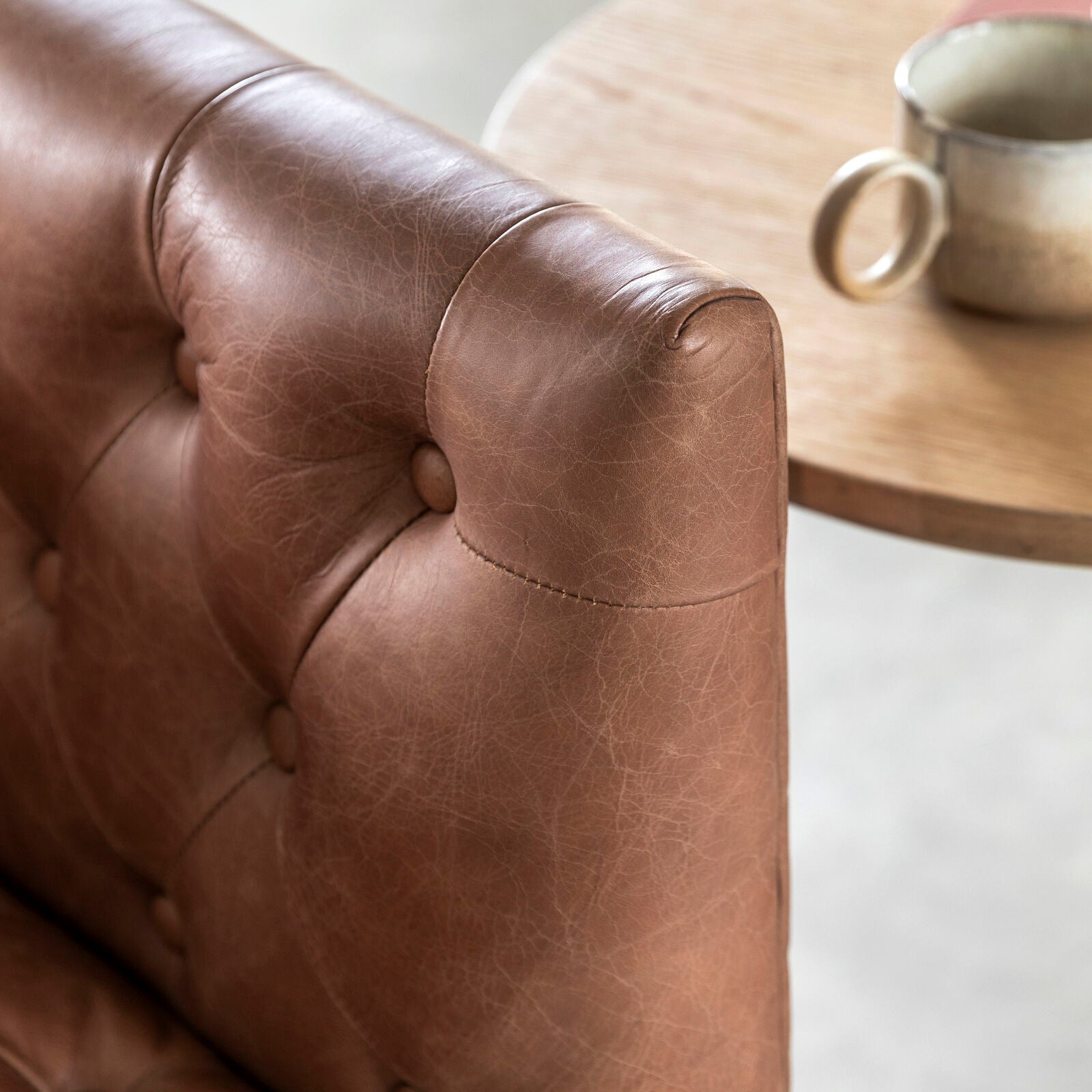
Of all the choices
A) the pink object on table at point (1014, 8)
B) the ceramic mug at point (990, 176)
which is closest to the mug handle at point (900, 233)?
the ceramic mug at point (990, 176)

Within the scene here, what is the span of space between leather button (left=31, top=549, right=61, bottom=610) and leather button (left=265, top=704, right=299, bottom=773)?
0.14 metres

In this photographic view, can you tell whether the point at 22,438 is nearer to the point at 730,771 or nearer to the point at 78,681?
the point at 78,681

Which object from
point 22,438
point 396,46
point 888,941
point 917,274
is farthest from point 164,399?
point 396,46

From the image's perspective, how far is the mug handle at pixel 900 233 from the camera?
60 cm

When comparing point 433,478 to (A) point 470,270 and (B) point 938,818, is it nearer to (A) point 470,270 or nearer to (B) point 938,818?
(A) point 470,270

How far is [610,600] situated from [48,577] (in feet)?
1.09

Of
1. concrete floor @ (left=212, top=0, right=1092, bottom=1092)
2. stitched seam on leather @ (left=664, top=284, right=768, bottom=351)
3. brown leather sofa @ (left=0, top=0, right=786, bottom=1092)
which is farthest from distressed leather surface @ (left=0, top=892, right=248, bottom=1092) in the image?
concrete floor @ (left=212, top=0, right=1092, bottom=1092)

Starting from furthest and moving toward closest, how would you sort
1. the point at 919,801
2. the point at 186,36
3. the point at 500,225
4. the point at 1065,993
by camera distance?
the point at 919,801
the point at 1065,993
the point at 186,36
the point at 500,225

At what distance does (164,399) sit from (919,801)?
906 mm

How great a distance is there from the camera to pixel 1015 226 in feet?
1.97

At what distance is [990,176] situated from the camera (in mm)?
588

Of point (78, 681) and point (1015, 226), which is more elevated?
point (1015, 226)

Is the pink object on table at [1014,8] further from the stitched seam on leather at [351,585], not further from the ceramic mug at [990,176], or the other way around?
the stitched seam on leather at [351,585]

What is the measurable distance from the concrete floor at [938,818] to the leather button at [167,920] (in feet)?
2.08
